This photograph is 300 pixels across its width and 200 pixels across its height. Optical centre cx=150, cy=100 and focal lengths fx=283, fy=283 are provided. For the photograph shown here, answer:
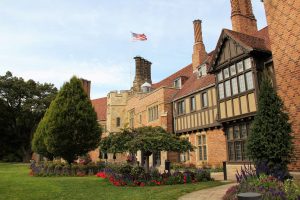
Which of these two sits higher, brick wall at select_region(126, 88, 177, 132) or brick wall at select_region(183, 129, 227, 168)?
brick wall at select_region(126, 88, 177, 132)

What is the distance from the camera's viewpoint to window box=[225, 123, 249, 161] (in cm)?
1634

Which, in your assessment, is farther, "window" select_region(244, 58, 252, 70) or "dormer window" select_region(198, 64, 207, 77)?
"dormer window" select_region(198, 64, 207, 77)

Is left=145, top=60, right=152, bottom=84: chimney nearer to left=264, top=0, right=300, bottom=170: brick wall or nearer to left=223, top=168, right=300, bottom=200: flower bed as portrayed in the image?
left=264, top=0, right=300, bottom=170: brick wall

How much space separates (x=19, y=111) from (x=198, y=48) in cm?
3429

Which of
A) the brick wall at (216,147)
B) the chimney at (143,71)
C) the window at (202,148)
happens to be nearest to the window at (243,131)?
the brick wall at (216,147)

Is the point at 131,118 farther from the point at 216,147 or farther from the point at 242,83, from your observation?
the point at 242,83

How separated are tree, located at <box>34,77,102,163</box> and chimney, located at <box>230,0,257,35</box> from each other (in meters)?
13.2

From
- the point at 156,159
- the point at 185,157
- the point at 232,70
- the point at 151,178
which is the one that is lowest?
the point at 151,178

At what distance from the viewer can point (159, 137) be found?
45.8 feet

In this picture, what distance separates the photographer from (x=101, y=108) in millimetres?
45688

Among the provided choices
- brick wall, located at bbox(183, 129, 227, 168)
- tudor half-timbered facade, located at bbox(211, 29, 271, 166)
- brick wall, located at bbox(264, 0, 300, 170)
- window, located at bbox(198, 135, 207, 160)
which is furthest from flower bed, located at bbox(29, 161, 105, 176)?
brick wall, located at bbox(264, 0, 300, 170)

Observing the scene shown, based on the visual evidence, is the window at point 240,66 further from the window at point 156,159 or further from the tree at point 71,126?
the window at point 156,159

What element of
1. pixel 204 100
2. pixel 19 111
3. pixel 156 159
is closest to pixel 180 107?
pixel 204 100

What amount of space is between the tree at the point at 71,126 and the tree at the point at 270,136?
14.8 metres
